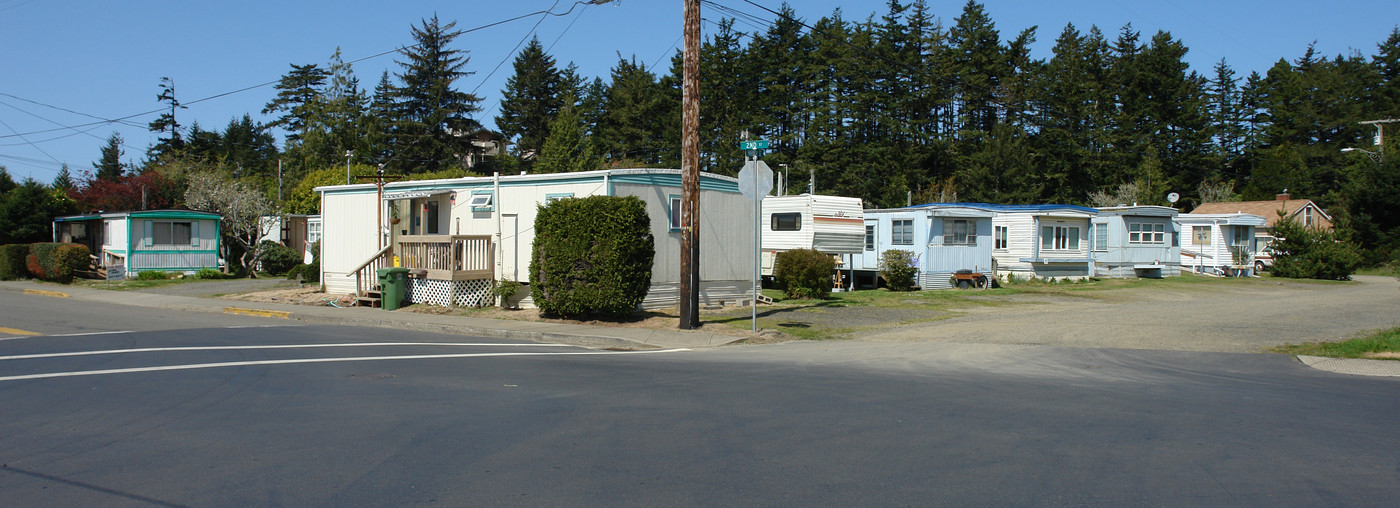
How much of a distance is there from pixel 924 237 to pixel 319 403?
25.5 m

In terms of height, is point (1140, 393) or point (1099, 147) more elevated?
point (1099, 147)

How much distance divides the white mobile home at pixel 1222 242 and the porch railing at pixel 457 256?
35347 millimetres

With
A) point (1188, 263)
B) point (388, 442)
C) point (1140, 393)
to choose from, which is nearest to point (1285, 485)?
point (1140, 393)

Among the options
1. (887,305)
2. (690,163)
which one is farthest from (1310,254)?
(690,163)

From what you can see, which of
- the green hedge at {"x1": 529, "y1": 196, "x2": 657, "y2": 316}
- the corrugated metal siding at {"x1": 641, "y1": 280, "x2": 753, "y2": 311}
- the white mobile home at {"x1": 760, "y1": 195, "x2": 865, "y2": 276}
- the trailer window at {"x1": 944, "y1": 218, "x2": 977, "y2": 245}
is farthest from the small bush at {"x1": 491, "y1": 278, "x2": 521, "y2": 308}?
the trailer window at {"x1": 944, "y1": 218, "x2": 977, "y2": 245}

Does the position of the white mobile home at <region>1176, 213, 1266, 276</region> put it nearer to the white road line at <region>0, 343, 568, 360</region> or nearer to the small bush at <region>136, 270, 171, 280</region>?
the white road line at <region>0, 343, 568, 360</region>

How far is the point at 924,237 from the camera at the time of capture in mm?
30766

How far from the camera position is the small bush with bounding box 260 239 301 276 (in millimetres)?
35094

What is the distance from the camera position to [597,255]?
54.9ft

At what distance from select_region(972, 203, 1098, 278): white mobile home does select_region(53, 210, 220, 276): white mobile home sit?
30558 mm

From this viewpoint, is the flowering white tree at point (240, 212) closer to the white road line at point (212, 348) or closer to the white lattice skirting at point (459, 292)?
the white lattice skirting at point (459, 292)

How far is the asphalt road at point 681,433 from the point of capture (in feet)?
17.3

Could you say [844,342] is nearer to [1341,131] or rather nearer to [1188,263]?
[1188,263]

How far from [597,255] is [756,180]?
11.4ft
